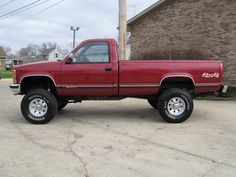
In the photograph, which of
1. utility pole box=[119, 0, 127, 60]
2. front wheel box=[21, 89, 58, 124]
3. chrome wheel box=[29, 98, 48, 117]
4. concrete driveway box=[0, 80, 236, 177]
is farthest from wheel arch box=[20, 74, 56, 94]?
utility pole box=[119, 0, 127, 60]

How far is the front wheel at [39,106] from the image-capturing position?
6914 mm

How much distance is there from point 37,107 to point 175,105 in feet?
10.9

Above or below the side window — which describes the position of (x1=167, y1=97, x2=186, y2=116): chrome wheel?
below

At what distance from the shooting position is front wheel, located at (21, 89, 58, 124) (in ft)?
22.7

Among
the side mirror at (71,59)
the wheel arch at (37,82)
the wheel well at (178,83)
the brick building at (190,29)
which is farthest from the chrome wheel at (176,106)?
the brick building at (190,29)

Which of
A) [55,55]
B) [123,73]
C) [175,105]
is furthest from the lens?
[55,55]

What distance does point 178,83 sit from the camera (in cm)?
737

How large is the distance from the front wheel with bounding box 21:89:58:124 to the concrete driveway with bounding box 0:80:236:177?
0.66ft

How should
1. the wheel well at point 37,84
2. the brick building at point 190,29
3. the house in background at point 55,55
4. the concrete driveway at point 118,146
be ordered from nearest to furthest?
the concrete driveway at point 118,146
the wheel well at point 37,84
the house in background at point 55,55
the brick building at point 190,29

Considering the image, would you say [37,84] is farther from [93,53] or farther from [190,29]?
[190,29]

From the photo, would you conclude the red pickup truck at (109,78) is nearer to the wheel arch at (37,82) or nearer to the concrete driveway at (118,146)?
the wheel arch at (37,82)

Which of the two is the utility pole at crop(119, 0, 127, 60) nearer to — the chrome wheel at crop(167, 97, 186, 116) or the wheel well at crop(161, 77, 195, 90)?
the wheel well at crop(161, 77, 195, 90)

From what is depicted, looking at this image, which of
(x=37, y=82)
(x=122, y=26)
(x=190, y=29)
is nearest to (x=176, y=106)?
(x=37, y=82)

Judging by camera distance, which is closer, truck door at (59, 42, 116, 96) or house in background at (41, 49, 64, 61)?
truck door at (59, 42, 116, 96)
